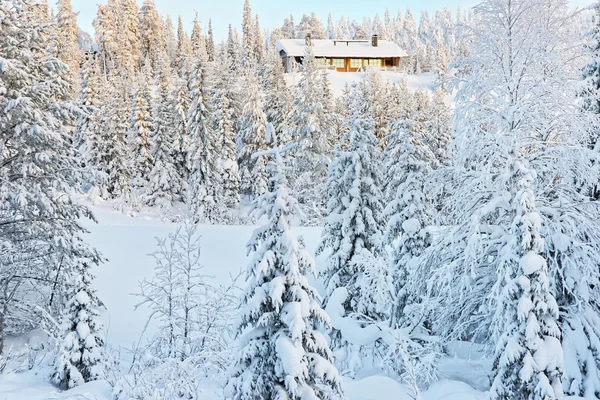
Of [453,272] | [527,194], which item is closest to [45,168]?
[453,272]

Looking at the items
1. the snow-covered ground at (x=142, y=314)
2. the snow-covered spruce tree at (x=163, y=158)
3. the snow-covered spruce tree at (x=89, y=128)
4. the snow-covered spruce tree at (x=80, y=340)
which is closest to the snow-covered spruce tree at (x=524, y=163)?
the snow-covered ground at (x=142, y=314)

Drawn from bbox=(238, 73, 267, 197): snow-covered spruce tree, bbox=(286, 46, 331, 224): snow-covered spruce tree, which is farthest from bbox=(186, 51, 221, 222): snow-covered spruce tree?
bbox=(286, 46, 331, 224): snow-covered spruce tree

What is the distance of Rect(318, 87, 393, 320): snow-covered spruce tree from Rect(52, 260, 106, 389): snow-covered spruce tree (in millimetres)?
7470

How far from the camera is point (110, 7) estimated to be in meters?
75.9

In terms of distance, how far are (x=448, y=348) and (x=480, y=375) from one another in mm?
1285

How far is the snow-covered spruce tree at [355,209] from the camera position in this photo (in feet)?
50.2

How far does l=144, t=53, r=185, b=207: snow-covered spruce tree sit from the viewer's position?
41.8 m

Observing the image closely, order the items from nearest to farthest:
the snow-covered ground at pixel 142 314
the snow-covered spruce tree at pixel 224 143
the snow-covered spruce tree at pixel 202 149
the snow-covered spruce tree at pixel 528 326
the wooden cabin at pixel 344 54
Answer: the snow-covered spruce tree at pixel 528 326 < the snow-covered ground at pixel 142 314 < the snow-covered spruce tree at pixel 202 149 < the snow-covered spruce tree at pixel 224 143 < the wooden cabin at pixel 344 54

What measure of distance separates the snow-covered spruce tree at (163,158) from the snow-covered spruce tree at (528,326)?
36113mm

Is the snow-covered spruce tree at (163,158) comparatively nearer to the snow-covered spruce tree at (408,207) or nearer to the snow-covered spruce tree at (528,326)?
the snow-covered spruce tree at (408,207)

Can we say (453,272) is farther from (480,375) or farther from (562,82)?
(562,82)

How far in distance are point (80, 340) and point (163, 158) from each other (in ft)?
107

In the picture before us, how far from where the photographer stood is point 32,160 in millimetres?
12836

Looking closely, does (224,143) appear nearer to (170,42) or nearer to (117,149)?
(117,149)
